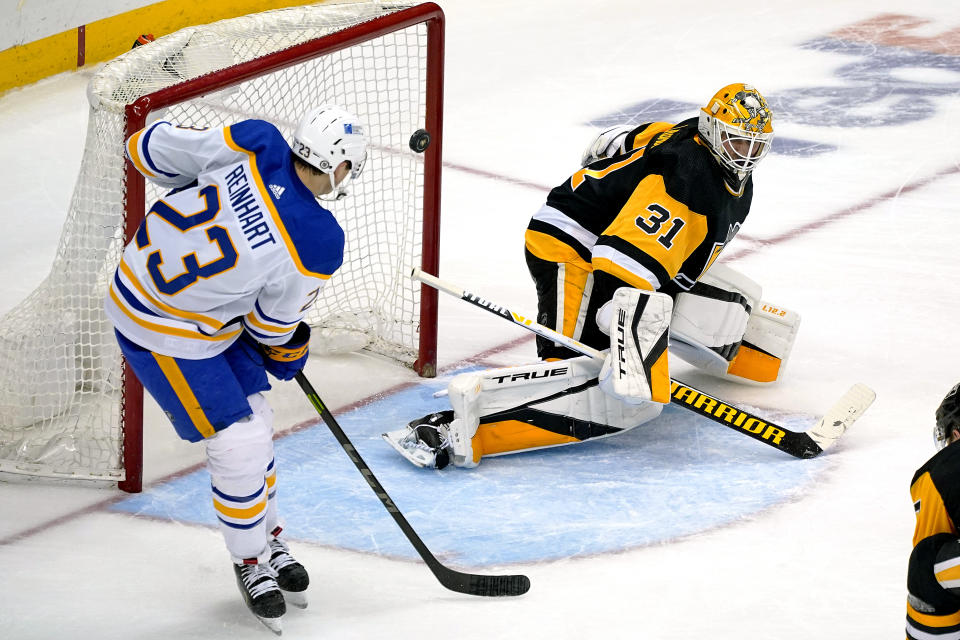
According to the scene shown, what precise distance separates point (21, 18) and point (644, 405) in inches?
141

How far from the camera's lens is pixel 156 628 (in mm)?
2746

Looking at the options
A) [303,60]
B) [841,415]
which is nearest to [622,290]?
[841,415]

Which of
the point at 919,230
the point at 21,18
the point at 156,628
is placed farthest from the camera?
the point at 21,18

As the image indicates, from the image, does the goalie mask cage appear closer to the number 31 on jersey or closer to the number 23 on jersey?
the number 23 on jersey

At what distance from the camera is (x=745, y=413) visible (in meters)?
3.50

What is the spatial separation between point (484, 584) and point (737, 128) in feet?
4.15

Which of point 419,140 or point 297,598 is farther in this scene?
point 419,140

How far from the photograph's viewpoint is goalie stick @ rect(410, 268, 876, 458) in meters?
3.45

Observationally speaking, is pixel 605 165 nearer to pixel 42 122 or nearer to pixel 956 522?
pixel 956 522

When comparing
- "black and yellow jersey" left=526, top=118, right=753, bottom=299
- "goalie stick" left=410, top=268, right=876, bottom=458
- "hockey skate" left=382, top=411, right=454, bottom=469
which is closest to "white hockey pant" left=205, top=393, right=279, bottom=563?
"hockey skate" left=382, top=411, right=454, bottom=469

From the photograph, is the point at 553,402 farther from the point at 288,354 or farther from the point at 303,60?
the point at 303,60

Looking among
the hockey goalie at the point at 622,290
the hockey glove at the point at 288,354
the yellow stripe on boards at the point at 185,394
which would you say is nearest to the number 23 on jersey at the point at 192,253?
the yellow stripe on boards at the point at 185,394

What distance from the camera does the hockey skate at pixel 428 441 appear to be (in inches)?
135

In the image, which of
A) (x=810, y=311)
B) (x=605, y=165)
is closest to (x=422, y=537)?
(x=605, y=165)
